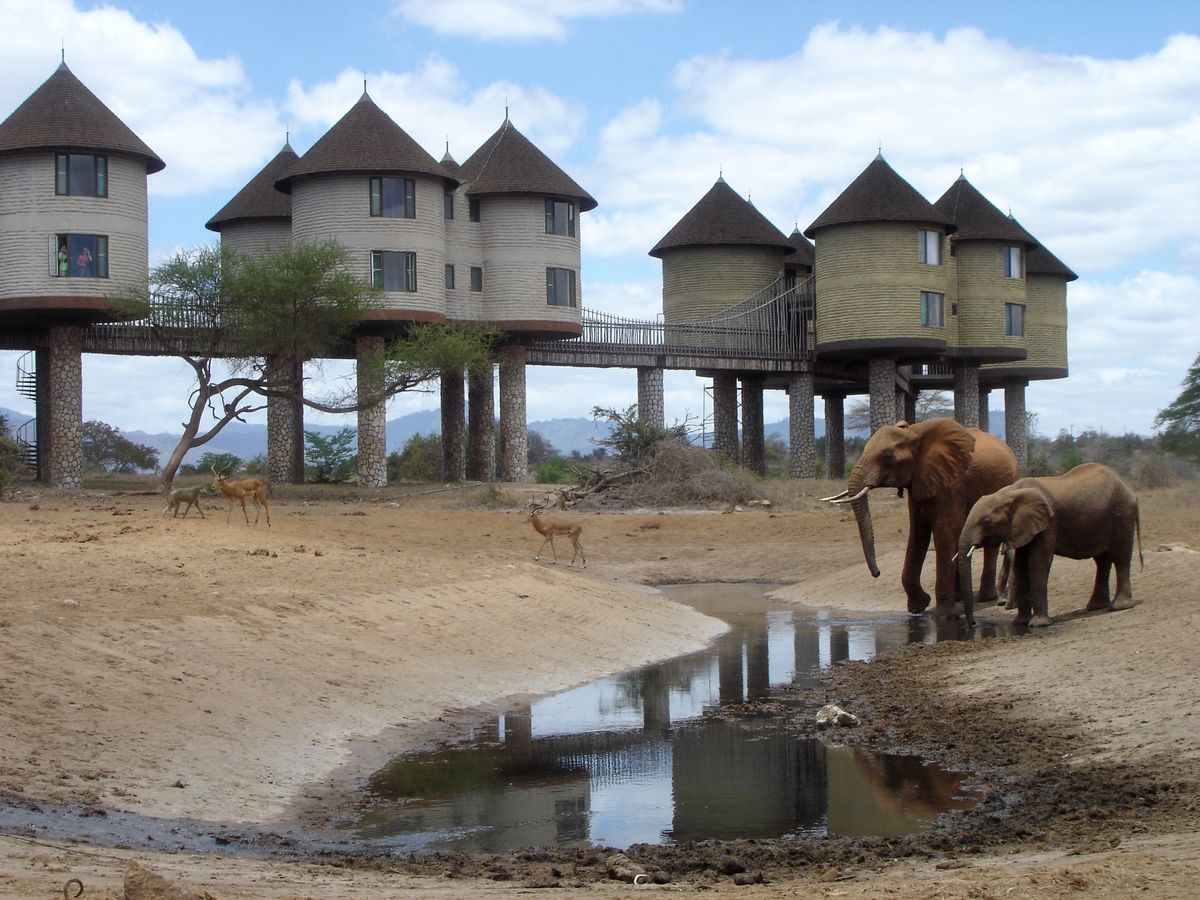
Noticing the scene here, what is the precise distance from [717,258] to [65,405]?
1139 inches

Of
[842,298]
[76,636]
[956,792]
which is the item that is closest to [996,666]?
[956,792]

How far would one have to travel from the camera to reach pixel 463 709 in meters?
16.6

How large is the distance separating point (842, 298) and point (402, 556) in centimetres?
3973

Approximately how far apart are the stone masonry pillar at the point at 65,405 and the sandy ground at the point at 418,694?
71.3 feet

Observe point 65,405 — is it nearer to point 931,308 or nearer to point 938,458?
point 931,308

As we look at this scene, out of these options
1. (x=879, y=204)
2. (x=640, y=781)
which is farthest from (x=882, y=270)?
(x=640, y=781)

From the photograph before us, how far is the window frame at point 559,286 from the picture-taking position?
5566 cm

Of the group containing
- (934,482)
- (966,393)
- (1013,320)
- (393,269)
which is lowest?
(934,482)

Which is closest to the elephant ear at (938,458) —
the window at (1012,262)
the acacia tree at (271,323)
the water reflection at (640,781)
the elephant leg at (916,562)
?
the elephant leg at (916,562)

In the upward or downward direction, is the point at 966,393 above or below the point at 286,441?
above

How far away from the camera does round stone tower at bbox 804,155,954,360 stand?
200 feet

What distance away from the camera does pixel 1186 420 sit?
8169 centimetres

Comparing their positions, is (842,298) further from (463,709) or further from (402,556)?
(463,709)

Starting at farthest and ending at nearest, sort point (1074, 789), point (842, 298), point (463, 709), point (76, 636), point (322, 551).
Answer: point (842, 298) → point (322, 551) → point (463, 709) → point (76, 636) → point (1074, 789)
